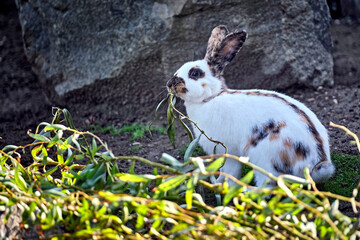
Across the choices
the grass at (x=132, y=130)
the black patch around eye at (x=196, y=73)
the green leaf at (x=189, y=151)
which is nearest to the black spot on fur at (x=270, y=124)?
the green leaf at (x=189, y=151)

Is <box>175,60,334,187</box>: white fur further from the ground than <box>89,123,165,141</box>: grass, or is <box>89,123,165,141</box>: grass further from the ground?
<box>175,60,334,187</box>: white fur

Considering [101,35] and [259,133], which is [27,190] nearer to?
[259,133]

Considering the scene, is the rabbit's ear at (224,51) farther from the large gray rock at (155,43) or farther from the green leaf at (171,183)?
the green leaf at (171,183)

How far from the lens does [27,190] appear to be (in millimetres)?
3535

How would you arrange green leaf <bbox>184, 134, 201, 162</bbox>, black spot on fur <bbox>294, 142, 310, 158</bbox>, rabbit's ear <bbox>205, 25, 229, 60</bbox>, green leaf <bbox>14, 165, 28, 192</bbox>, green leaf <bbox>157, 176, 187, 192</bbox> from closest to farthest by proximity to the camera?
1. green leaf <bbox>157, 176, 187, 192</bbox>
2. green leaf <bbox>14, 165, 28, 192</bbox>
3. green leaf <bbox>184, 134, 201, 162</bbox>
4. black spot on fur <bbox>294, 142, 310, 158</bbox>
5. rabbit's ear <bbox>205, 25, 229, 60</bbox>

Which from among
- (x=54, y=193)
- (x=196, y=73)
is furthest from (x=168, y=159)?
(x=196, y=73)

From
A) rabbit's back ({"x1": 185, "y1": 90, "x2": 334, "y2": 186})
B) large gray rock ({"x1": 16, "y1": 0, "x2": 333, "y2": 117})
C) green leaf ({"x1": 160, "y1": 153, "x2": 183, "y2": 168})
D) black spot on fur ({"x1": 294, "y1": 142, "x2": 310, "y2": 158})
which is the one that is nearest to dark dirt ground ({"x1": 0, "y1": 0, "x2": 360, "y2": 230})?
large gray rock ({"x1": 16, "y1": 0, "x2": 333, "y2": 117})

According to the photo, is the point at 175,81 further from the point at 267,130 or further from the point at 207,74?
the point at 267,130

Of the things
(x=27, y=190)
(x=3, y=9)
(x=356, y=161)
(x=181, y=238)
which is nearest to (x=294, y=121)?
(x=356, y=161)

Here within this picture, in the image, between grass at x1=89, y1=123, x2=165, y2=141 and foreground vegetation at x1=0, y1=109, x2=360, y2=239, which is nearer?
foreground vegetation at x1=0, y1=109, x2=360, y2=239

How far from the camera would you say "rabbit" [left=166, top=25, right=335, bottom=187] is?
417 cm

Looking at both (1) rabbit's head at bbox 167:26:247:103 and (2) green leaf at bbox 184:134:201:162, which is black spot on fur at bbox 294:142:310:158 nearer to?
(2) green leaf at bbox 184:134:201:162

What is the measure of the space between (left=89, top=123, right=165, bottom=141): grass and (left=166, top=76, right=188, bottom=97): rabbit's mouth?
54.3 inches

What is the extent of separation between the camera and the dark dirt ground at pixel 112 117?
19.2ft
